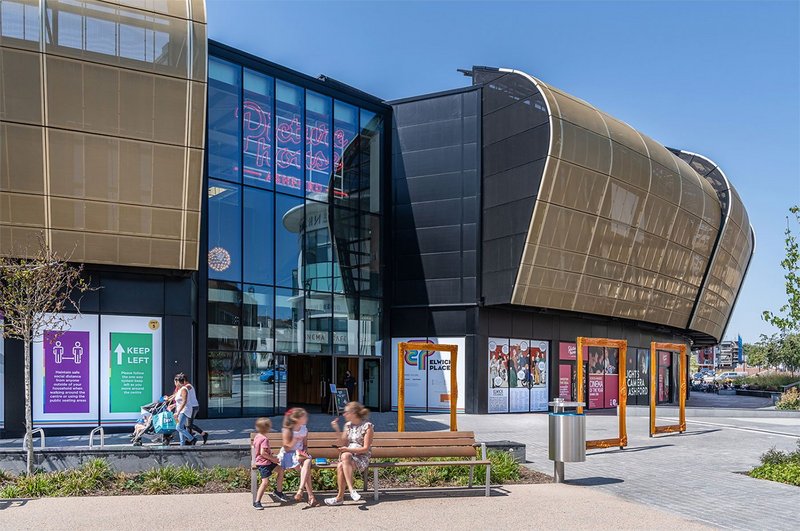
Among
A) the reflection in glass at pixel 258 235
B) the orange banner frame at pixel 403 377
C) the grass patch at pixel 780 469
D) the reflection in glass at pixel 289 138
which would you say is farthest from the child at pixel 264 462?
the reflection in glass at pixel 289 138

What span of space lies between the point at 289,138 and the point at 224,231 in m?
4.58

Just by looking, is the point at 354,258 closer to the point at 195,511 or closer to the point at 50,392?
the point at 50,392

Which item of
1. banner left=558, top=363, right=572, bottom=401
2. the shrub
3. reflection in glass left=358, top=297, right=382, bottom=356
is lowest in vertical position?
the shrub

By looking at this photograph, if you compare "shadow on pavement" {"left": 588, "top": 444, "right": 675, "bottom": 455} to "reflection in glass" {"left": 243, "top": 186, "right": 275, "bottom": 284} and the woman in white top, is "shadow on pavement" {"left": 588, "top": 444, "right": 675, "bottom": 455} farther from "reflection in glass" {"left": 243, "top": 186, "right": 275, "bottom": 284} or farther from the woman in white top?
"reflection in glass" {"left": 243, "top": 186, "right": 275, "bottom": 284}

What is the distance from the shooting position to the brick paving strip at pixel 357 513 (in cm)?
869

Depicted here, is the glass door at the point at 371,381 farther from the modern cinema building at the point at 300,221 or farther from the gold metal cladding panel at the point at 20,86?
the gold metal cladding panel at the point at 20,86

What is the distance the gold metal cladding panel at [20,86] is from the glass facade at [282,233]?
7.05 m

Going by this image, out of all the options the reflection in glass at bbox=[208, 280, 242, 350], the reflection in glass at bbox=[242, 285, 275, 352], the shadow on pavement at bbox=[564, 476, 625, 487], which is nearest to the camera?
the shadow on pavement at bbox=[564, 476, 625, 487]

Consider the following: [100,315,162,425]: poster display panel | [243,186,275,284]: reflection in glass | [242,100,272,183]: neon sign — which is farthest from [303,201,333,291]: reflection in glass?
[100,315,162,425]: poster display panel

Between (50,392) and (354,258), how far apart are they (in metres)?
13.0

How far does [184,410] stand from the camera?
15.1 m

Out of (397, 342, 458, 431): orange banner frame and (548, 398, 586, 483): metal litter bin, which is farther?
(397, 342, 458, 431): orange banner frame

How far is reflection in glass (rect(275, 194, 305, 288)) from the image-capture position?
2645 centimetres

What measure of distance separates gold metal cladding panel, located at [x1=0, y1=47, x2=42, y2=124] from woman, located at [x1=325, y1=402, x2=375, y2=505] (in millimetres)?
13063
